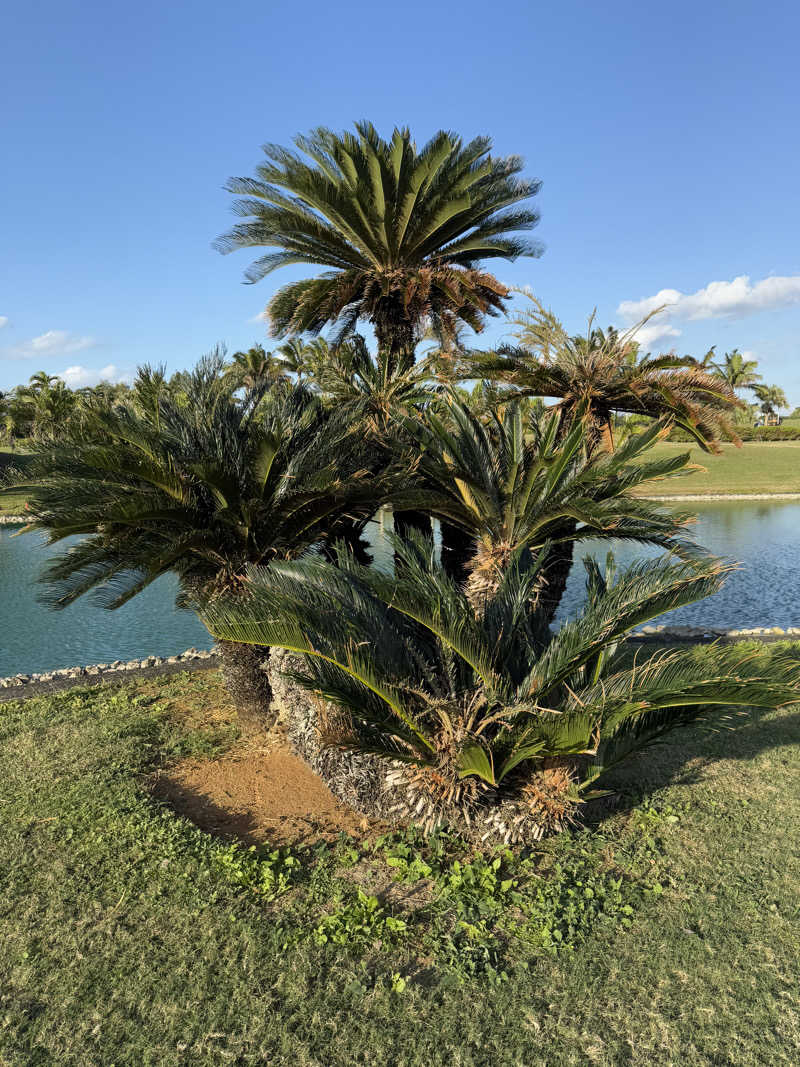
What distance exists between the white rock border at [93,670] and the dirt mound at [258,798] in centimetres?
343

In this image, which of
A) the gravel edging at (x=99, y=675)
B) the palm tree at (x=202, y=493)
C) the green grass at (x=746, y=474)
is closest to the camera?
the palm tree at (x=202, y=493)

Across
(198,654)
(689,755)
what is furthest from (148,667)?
(689,755)

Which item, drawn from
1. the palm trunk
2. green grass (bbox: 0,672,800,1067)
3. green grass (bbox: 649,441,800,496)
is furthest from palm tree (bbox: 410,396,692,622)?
green grass (bbox: 649,441,800,496)

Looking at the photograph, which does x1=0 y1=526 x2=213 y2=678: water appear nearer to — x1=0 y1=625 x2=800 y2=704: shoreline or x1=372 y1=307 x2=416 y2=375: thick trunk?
x1=0 y1=625 x2=800 y2=704: shoreline

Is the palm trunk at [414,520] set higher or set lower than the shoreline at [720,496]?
higher

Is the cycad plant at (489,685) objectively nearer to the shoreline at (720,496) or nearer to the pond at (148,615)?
the pond at (148,615)

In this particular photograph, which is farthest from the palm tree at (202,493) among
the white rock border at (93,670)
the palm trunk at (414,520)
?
the white rock border at (93,670)

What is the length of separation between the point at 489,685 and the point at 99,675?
636cm

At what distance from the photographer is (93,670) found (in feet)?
30.2

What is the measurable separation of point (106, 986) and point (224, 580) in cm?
394

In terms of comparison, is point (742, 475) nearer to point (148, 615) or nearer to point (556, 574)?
point (556, 574)

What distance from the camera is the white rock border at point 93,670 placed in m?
8.75

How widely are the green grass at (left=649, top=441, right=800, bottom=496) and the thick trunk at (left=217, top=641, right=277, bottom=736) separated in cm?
3065

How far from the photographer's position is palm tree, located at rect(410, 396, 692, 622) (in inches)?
263
